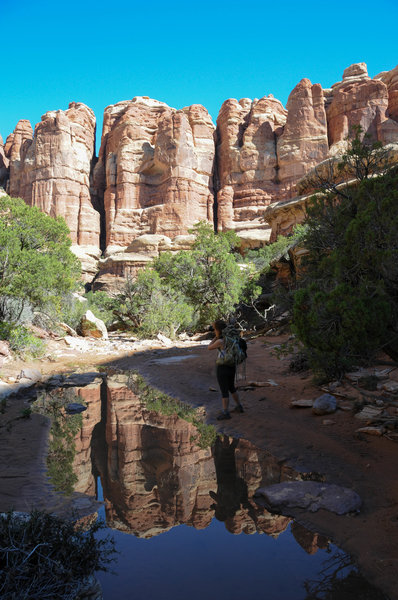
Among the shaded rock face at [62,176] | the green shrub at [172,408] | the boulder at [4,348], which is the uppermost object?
the shaded rock face at [62,176]

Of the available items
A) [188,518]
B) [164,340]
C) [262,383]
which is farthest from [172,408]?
[164,340]

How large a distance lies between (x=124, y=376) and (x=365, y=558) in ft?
30.6

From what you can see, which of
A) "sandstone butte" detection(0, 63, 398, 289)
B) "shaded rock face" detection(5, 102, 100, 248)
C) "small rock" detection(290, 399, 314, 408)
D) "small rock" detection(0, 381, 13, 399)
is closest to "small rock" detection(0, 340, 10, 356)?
"small rock" detection(0, 381, 13, 399)

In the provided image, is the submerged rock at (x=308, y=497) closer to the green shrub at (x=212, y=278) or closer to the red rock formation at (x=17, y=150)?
the green shrub at (x=212, y=278)

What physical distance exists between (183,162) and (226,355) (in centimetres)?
4436

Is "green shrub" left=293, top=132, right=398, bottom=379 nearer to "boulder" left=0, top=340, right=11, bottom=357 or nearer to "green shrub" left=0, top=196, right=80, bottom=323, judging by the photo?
"boulder" left=0, top=340, right=11, bottom=357

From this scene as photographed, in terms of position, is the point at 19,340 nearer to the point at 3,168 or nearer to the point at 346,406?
the point at 346,406

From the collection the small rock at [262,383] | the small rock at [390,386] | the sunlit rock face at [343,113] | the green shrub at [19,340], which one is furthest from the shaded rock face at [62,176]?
the small rock at [390,386]

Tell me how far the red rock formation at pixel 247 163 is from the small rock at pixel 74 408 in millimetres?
38988

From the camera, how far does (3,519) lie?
2457 mm

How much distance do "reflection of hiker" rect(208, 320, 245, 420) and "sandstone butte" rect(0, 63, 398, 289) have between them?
35460 millimetres

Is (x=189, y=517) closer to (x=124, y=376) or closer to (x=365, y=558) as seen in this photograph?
(x=365, y=558)

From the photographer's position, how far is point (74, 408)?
7.53m

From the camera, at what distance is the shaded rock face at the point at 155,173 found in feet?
151
